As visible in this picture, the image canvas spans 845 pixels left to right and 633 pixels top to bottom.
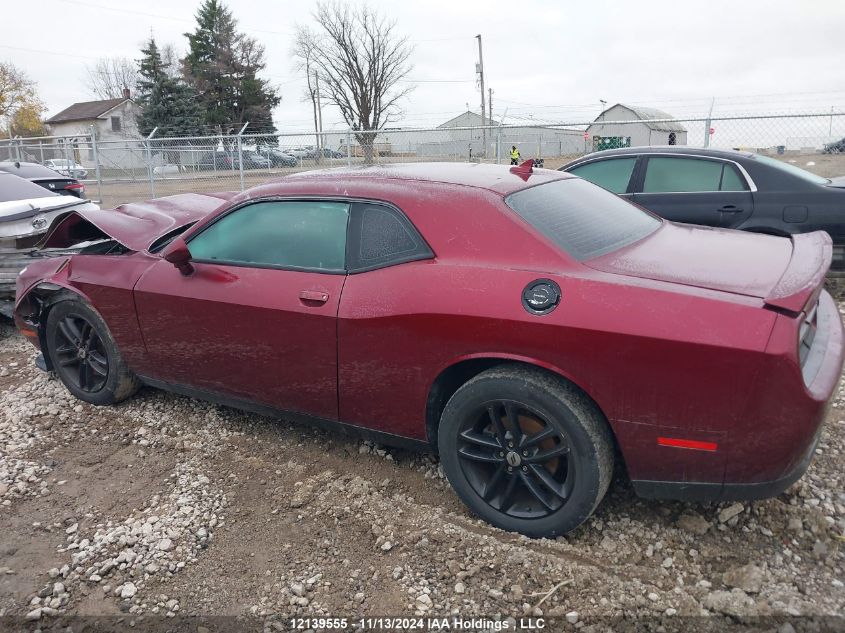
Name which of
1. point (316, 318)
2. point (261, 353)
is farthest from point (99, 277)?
point (316, 318)

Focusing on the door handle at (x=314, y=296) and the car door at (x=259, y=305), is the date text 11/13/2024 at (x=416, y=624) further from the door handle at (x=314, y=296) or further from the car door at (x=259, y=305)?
the door handle at (x=314, y=296)

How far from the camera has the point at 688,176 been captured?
601 centimetres

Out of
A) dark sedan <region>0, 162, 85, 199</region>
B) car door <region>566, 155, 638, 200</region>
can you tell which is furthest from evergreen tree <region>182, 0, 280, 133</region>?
car door <region>566, 155, 638, 200</region>

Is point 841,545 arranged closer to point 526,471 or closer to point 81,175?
point 526,471

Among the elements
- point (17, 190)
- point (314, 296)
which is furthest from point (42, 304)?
point (17, 190)

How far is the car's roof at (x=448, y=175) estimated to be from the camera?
298 centimetres

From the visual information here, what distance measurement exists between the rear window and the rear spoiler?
2.22 ft

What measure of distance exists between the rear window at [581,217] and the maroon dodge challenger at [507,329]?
0.02 metres

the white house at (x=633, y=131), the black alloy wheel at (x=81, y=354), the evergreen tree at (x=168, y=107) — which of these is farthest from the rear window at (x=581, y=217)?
the evergreen tree at (x=168, y=107)

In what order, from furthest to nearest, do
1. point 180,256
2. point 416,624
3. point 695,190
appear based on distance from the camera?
point 695,190 → point 180,256 → point 416,624

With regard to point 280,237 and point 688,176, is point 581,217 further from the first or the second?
point 688,176

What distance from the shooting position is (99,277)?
387 cm

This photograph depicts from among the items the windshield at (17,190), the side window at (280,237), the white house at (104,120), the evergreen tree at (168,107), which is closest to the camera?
the side window at (280,237)

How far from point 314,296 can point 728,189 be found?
4.62 metres
